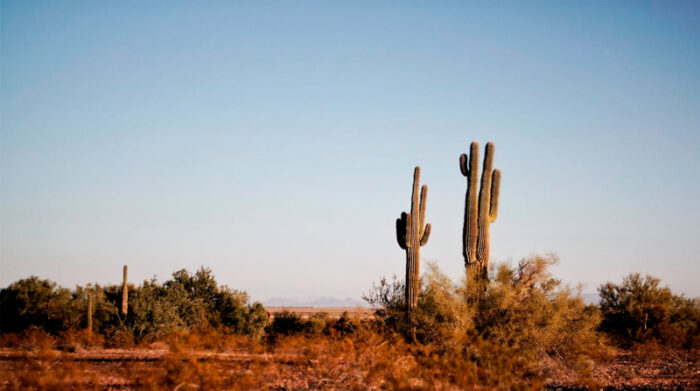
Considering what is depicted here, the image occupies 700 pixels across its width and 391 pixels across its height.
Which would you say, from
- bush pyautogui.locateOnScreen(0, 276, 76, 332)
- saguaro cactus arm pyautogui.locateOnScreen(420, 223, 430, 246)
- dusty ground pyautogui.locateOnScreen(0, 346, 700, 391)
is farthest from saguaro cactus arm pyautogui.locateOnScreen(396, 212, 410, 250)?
bush pyautogui.locateOnScreen(0, 276, 76, 332)

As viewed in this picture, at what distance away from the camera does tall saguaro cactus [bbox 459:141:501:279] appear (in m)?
17.2

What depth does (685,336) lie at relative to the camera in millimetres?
24094

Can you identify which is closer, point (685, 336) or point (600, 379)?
point (600, 379)

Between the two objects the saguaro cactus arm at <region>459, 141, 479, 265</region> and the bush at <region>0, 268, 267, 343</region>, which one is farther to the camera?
the bush at <region>0, 268, 267, 343</region>

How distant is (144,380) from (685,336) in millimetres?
21417

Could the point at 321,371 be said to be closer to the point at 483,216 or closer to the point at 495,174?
the point at 483,216

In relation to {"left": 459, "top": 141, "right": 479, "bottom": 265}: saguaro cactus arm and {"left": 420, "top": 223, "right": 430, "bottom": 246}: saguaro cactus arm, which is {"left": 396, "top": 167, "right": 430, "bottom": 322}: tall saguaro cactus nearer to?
{"left": 420, "top": 223, "right": 430, "bottom": 246}: saguaro cactus arm

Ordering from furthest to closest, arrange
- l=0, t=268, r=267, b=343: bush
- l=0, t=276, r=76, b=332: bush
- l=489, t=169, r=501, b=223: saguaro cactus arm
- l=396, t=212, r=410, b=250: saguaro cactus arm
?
l=0, t=276, r=76, b=332: bush
l=0, t=268, r=267, b=343: bush
l=396, t=212, r=410, b=250: saguaro cactus arm
l=489, t=169, r=501, b=223: saguaro cactus arm

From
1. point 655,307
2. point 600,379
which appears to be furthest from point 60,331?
point 655,307

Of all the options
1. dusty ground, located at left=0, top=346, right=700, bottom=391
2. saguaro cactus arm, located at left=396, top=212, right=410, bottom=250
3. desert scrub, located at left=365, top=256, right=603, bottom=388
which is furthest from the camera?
saguaro cactus arm, located at left=396, top=212, right=410, bottom=250

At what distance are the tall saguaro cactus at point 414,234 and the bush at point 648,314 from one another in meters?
10.7

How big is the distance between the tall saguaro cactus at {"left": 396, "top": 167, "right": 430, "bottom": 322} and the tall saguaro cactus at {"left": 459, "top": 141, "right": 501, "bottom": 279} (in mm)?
1587

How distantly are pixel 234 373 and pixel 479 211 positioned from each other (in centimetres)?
888

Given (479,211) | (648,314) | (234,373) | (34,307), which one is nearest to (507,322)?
(479,211)
